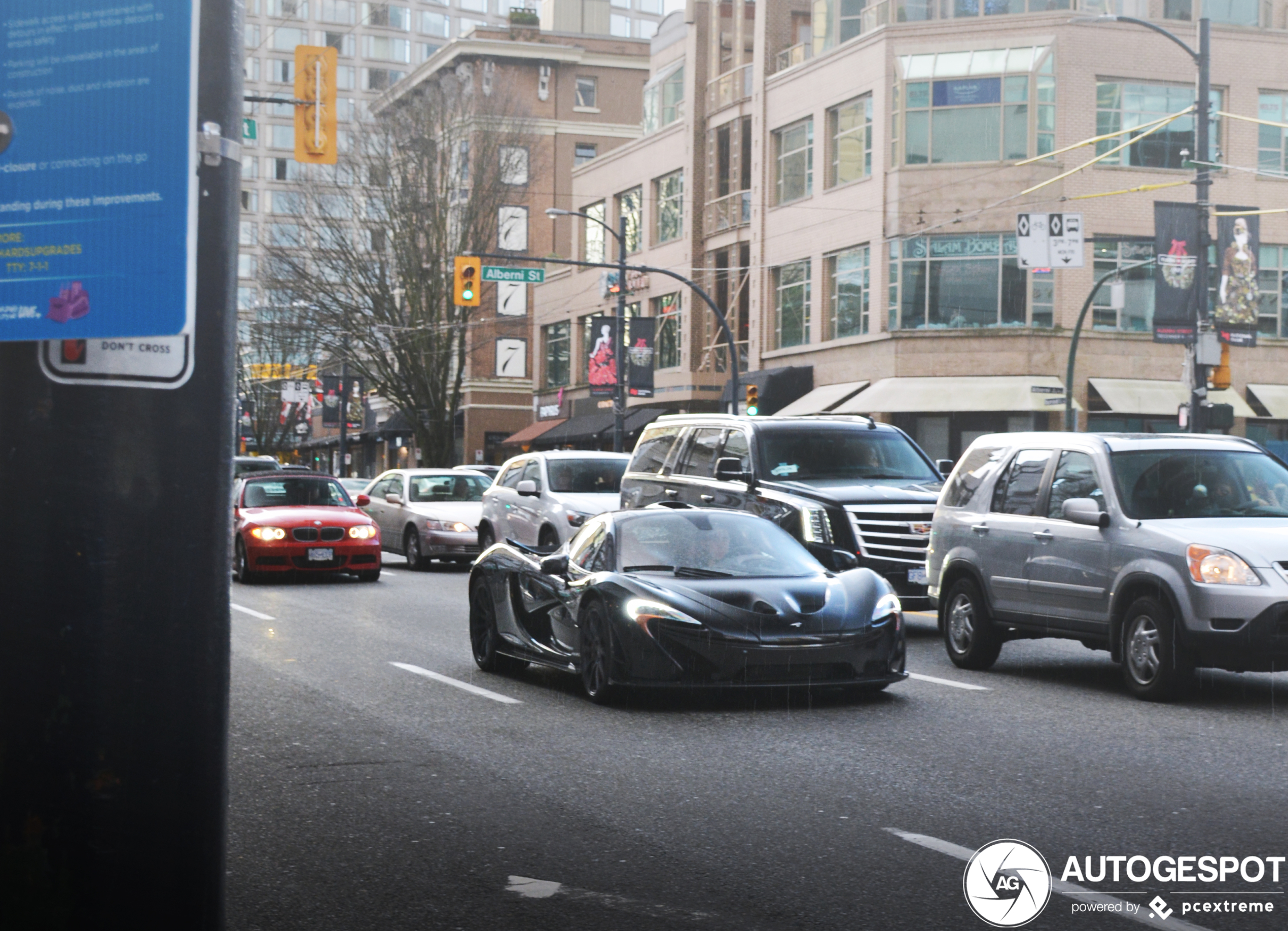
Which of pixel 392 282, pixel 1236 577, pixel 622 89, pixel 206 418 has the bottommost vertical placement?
pixel 1236 577

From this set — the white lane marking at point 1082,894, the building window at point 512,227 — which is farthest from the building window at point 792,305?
the white lane marking at point 1082,894

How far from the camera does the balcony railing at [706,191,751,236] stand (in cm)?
5097

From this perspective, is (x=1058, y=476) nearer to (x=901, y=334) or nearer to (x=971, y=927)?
(x=971, y=927)

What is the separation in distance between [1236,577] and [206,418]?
872cm

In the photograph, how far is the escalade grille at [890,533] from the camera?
16.0 m

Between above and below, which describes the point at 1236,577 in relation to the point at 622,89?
below

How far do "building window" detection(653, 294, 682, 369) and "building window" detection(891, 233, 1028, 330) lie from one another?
12706 millimetres

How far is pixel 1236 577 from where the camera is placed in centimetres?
1051

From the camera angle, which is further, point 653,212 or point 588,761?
point 653,212

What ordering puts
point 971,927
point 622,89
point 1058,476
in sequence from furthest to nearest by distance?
point 622,89 → point 1058,476 → point 971,927

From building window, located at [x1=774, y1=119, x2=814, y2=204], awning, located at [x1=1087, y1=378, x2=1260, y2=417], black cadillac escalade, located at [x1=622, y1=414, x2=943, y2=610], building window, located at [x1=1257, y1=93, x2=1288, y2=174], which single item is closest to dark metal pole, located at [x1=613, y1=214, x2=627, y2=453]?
building window, located at [x1=774, y1=119, x2=814, y2=204]

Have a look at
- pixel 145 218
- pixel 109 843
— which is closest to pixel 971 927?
pixel 109 843

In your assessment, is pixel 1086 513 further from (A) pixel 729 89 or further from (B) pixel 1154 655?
(A) pixel 729 89

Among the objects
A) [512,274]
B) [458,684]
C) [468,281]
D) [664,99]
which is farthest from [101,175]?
[664,99]
